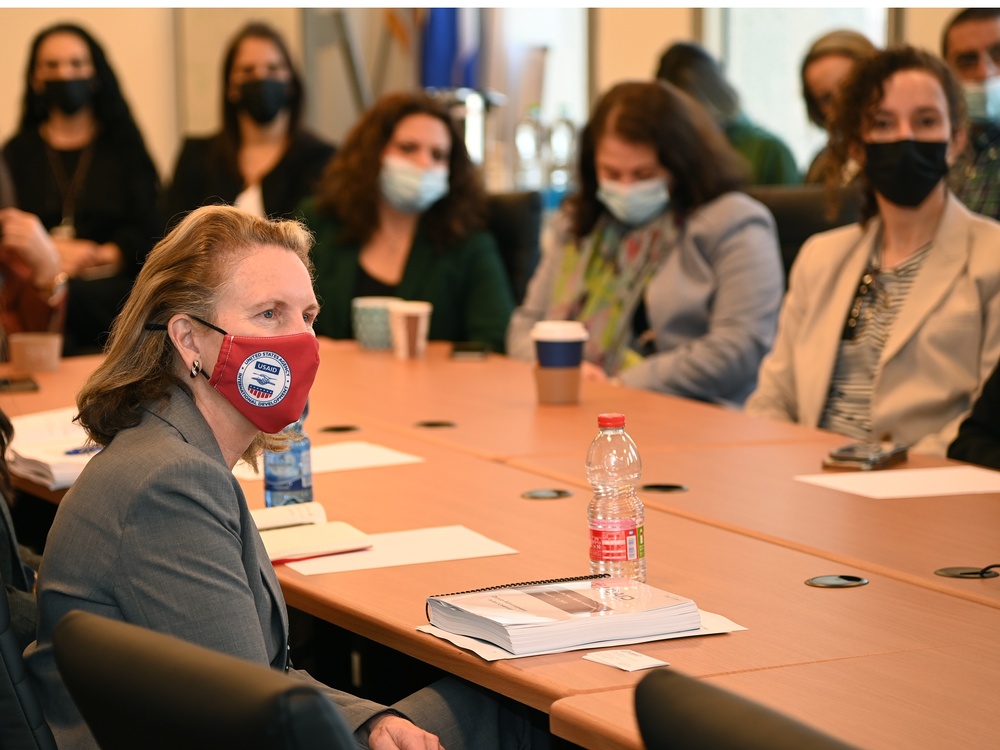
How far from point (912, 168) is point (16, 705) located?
212cm

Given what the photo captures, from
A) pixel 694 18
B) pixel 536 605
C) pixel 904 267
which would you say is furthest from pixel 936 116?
pixel 694 18

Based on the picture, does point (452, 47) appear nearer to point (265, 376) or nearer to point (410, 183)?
point (410, 183)

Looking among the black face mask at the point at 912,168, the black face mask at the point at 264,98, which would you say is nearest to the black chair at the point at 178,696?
the black face mask at the point at 912,168

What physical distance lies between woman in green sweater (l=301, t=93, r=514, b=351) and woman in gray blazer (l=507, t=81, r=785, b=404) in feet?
1.45

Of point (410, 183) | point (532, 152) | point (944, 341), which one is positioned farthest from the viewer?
point (532, 152)

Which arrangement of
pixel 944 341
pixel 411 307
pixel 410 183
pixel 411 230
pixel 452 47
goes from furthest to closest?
pixel 452 47
pixel 411 230
pixel 410 183
pixel 411 307
pixel 944 341

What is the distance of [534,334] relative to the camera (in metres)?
3.03

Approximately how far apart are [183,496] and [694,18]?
16.5 ft

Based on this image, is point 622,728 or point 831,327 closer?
point 622,728

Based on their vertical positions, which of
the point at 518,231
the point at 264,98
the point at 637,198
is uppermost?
the point at 264,98

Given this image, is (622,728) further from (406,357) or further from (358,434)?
(406,357)

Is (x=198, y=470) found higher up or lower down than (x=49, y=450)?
higher up

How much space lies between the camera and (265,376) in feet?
5.14

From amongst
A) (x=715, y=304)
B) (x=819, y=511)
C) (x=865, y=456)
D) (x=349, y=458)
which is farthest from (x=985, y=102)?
(x=349, y=458)
